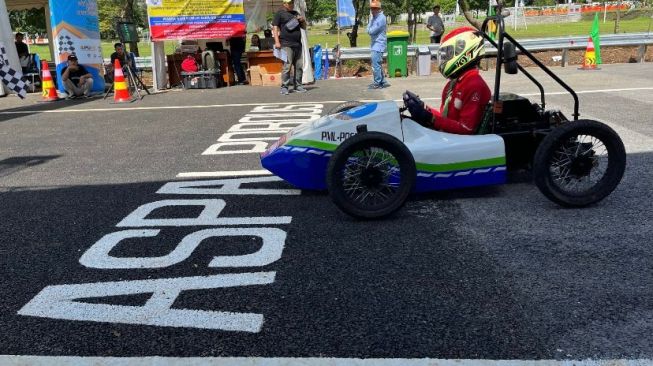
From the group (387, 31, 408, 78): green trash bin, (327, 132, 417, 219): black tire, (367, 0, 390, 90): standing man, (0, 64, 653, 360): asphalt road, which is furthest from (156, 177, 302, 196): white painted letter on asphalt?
(387, 31, 408, 78): green trash bin

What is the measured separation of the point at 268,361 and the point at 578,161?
2.78 metres

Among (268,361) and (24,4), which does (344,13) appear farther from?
(268,361)

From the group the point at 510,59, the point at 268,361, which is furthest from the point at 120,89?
the point at 268,361

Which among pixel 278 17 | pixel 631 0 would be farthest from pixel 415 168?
pixel 631 0

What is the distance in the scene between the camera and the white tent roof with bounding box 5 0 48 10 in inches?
679

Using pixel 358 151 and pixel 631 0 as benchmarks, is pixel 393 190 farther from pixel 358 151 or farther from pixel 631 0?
pixel 631 0

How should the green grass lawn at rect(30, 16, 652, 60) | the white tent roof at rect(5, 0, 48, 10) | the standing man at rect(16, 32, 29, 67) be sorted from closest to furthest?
the standing man at rect(16, 32, 29, 67), the white tent roof at rect(5, 0, 48, 10), the green grass lawn at rect(30, 16, 652, 60)

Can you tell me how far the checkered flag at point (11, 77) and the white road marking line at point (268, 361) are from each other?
10.2m

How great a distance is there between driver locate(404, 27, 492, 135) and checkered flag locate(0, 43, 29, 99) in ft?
31.2

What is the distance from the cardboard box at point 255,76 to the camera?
1432 centimetres

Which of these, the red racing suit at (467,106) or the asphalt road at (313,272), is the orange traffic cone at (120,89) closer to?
the asphalt road at (313,272)

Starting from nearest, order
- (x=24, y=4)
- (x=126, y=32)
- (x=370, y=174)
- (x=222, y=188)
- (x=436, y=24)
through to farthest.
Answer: (x=370, y=174), (x=222, y=188), (x=126, y=32), (x=436, y=24), (x=24, y=4)

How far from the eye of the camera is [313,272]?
9.78ft

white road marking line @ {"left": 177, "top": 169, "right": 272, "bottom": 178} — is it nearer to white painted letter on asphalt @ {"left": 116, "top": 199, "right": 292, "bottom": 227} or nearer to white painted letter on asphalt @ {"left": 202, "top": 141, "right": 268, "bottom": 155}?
white painted letter on asphalt @ {"left": 202, "top": 141, "right": 268, "bottom": 155}
